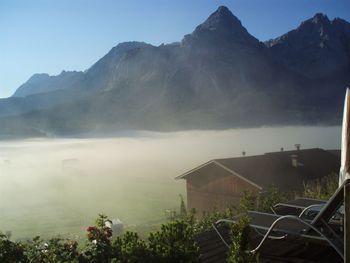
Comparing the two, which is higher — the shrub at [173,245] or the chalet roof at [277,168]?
the shrub at [173,245]

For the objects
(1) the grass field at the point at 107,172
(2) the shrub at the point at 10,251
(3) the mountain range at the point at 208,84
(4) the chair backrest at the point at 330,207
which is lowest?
(1) the grass field at the point at 107,172

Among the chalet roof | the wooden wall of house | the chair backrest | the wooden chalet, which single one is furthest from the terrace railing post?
the wooden wall of house

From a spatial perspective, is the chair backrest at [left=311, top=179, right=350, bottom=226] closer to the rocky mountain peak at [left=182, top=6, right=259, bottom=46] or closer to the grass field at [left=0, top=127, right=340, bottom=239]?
the grass field at [left=0, top=127, right=340, bottom=239]

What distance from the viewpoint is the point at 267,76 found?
399 ft

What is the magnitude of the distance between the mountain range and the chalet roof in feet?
274

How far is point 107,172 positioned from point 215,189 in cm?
8857

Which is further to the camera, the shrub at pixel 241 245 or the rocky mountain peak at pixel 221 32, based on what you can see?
the rocky mountain peak at pixel 221 32

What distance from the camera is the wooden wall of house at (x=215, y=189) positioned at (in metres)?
23.7

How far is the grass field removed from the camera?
55969 millimetres

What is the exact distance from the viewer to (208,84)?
411ft

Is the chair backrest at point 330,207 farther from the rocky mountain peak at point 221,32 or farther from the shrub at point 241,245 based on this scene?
the rocky mountain peak at point 221,32

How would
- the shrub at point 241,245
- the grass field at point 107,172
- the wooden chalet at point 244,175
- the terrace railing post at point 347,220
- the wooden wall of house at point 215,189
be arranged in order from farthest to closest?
1. the grass field at point 107,172
2. the wooden wall of house at point 215,189
3. the wooden chalet at point 244,175
4. the shrub at point 241,245
5. the terrace railing post at point 347,220

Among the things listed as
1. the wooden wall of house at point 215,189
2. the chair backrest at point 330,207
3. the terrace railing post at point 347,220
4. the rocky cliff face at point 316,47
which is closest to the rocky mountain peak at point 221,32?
the rocky cliff face at point 316,47

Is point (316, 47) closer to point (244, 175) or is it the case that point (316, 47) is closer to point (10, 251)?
point (244, 175)
